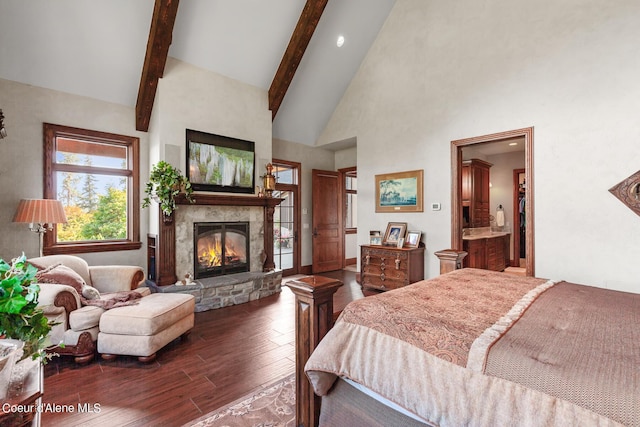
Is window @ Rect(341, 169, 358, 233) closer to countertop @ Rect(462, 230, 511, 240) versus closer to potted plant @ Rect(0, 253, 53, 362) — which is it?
countertop @ Rect(462, 230, 511, 240)

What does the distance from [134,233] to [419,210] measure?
14.7 ft

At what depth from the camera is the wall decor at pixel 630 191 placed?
10.5ft

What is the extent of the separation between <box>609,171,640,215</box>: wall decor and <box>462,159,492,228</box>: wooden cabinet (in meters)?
2.88

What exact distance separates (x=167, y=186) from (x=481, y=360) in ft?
13.0

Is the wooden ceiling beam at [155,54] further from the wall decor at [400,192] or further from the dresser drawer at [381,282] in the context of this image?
the dresser drawer at [381,282]

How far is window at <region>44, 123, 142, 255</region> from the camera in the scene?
3990 mm

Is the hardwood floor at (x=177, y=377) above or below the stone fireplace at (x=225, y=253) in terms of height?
below

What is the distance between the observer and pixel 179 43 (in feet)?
13.7

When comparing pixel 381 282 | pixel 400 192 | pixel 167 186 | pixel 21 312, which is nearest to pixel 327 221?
pixel 400 192

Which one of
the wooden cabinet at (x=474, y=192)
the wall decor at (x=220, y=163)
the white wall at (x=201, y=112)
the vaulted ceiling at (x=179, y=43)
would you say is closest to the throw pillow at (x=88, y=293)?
the white wall at (x=201, y=112)

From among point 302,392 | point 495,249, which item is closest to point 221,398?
point 302,392

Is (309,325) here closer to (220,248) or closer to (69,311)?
(69,311)

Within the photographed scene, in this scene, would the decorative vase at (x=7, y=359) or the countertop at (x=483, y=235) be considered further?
the countertop at (x=483, y=235)

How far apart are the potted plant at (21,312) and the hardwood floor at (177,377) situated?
47.5 inches
